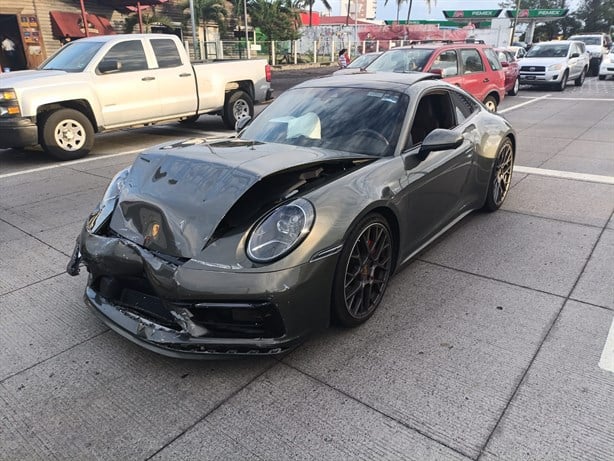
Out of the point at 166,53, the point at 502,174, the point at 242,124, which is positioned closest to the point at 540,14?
the point at 166,53

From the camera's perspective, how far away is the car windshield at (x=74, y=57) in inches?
324

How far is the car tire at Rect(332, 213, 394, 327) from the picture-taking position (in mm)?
2809

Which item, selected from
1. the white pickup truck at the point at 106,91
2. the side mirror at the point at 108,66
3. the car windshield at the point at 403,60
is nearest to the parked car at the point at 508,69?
the car windshield at the point at 403,60

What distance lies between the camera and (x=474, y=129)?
14.8 ft

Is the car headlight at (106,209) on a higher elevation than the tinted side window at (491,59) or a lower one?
lower

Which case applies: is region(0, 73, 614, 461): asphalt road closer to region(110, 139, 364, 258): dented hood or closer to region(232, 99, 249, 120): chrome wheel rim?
region(110, 139, 364, 258): dented hood

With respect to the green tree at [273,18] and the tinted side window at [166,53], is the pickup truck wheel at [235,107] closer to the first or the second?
the tinted side window at [166,53]

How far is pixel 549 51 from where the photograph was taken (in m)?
18.7

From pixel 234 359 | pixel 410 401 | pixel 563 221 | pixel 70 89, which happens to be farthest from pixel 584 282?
pixel 70 89

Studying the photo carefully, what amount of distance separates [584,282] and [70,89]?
7545 millimetres

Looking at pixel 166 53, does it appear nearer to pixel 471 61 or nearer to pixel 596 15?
pixel 471 61

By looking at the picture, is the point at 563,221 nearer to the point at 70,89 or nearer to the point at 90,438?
the point at 90,438

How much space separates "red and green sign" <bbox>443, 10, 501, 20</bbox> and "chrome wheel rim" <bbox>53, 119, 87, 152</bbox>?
53629 mm

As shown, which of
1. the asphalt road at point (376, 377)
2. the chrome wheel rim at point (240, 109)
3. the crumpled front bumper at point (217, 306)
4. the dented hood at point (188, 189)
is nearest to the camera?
the asphalt road at point (376, 377)
